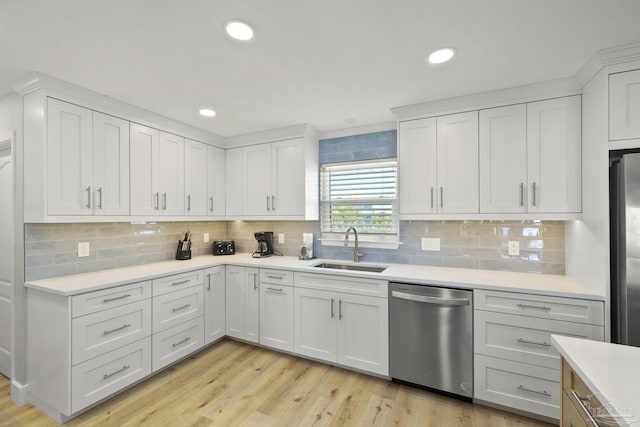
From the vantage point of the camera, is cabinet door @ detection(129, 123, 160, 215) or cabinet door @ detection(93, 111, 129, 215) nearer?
cabinet door @ detection(93, 111, 129, 215)

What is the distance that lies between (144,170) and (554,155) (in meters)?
3.53

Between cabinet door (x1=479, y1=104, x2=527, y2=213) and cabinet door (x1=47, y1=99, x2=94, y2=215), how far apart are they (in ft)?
10.6

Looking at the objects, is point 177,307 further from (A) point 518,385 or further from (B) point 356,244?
(A) point 518,385

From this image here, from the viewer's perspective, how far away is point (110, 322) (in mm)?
2166

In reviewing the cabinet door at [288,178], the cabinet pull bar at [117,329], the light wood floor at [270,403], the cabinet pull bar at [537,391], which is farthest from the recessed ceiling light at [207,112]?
the cabinet pull bar at [537,391]

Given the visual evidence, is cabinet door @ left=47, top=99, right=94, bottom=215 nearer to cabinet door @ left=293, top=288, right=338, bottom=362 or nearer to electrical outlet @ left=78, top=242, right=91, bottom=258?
electrical outlet @ left=78, top=242, right=91, bottom=258

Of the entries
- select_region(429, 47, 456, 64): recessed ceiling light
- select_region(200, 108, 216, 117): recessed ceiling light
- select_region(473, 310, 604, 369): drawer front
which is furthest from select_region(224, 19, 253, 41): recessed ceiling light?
select_region(473, 310, 604, 369): drawer front

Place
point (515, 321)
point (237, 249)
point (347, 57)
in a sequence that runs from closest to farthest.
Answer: point (347, 57) → point (515, 321) → point (237, 249)

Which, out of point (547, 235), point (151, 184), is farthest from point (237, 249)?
point (547, 235)

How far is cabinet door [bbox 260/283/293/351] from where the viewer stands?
286 cm

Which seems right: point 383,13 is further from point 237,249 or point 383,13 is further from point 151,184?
point 237,249

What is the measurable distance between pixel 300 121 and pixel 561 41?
7.04ft

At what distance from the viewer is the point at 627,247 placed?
5.37 feet

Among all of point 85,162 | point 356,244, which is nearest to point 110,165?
point 85,162
